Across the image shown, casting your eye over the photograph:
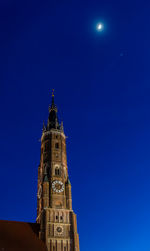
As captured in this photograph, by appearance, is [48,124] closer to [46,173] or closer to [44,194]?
[46,173]

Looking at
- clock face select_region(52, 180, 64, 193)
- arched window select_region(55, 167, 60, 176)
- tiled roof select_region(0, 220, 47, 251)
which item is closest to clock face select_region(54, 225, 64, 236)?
tiled roof select_region(0, 220, 47, 251)

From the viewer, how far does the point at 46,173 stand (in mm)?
61062

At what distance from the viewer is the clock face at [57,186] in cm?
5816

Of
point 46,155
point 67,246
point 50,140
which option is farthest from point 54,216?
point 50,140

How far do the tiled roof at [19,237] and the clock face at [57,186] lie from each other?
8612mm

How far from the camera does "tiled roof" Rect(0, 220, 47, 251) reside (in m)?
44.4

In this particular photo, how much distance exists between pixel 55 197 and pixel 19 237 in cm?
1186

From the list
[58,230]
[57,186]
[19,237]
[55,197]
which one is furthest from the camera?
[57,186]

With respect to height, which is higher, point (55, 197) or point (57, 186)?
point (57, 186)

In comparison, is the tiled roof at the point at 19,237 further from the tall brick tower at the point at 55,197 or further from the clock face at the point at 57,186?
the clock face at the point at 57,186

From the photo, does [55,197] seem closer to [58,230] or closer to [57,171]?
[57,171]

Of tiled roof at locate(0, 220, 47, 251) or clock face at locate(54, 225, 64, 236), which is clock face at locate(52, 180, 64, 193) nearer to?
clock face at locate(54, 225, 64, 236)

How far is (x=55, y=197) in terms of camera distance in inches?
2231

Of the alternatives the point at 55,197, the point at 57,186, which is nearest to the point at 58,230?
the point at 55,197
